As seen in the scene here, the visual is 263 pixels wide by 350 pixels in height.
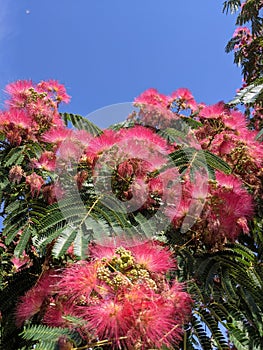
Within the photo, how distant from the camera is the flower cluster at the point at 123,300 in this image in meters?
1.55

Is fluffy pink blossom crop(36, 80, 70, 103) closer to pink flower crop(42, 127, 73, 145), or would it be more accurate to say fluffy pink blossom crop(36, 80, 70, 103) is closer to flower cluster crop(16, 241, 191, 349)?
pink flower crop(42, 127, 73, 145)

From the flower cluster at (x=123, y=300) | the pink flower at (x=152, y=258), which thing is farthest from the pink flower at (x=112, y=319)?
the pink flower at (x=152, y=258)

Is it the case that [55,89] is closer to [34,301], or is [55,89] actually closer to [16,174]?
[16,174]

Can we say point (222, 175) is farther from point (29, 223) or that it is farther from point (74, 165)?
point (29, 223)

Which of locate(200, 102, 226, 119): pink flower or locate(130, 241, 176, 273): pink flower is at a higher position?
locate(200, 102, 226, 119): pink flower

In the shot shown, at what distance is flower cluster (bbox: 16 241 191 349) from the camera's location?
155cm

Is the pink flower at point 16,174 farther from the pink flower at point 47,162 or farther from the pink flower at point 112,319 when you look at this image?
the pink flower at point 112,319

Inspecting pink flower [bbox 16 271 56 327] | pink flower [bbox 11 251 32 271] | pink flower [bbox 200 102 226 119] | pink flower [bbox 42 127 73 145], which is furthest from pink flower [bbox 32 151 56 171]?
pink flower [bbox 200 102 226 119]

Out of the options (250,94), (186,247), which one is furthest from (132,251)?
(250,94)

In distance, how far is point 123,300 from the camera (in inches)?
62.0

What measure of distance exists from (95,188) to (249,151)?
93cm

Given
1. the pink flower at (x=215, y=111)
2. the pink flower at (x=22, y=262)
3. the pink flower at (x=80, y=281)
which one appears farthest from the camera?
the pink flower at (x=215, y=111)

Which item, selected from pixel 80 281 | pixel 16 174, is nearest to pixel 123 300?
pixel 80 281

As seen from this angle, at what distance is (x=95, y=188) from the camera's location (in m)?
2.39
